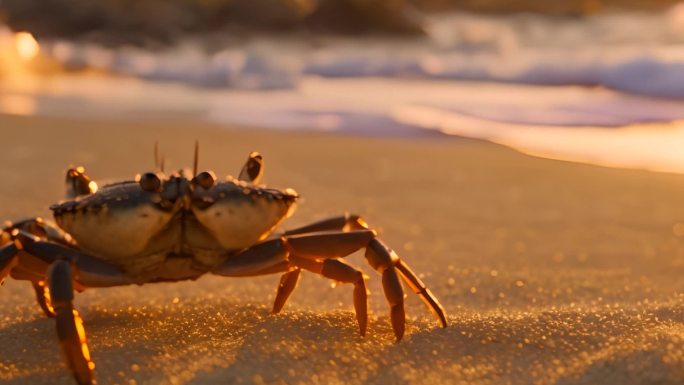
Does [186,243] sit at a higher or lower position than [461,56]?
lower

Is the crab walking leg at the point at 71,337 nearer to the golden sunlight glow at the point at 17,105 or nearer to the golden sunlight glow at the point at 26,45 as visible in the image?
the golden sunlight glow at the point at 17,105

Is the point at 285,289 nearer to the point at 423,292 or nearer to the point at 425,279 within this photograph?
the point at 423,292

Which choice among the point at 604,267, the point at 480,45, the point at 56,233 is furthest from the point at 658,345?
the point at 480,45

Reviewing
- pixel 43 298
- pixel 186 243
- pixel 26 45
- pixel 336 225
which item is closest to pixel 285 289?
pixel 336 225

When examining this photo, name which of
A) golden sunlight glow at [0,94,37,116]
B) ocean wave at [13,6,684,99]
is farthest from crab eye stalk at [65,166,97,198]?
ocean wave at [13,6,684,99]

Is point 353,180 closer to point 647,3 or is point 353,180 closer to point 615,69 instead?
point 615,69

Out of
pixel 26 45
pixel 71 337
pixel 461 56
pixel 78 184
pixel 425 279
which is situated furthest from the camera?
pixel 26 45
